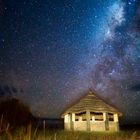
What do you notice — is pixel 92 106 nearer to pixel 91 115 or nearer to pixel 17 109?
pixel 91 115

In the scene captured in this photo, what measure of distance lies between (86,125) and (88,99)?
323 centimetres

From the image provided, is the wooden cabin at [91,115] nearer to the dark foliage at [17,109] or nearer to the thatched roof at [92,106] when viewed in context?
the thatched roof at [92,106]

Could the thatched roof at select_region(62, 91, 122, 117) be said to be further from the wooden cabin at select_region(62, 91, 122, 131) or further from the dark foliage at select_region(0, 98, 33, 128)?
the dark foliage at select_region(0, 98, 33, 128)

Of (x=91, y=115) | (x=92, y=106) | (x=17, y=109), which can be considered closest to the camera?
(x=92, y=106)

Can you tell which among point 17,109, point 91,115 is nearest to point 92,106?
point 91,115

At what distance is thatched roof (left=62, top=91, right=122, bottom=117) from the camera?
34.8 metres

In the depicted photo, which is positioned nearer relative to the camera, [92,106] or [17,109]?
[92,106]

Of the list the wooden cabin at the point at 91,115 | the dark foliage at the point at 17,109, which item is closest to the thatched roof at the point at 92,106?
the wooden cabin at the point at 91,115

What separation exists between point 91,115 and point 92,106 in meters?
1.16

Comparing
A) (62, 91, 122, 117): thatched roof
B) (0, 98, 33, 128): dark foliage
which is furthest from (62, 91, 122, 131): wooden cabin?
(0, 98, 33, 128): dark foliage

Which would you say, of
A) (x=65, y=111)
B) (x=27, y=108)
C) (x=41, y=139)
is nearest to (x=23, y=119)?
(x=27, y=108)

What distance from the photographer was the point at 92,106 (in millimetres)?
34906

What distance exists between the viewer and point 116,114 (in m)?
36.2

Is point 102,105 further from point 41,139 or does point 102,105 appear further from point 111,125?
point 41,139
